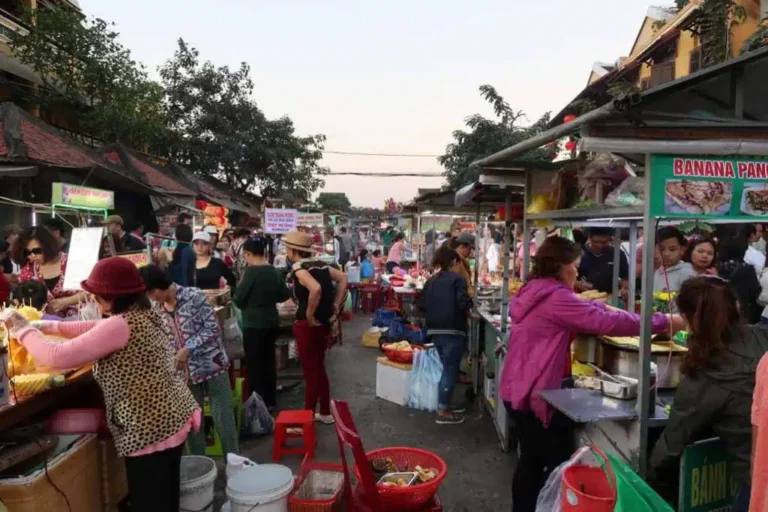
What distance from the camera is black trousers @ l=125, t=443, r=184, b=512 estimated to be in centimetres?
283

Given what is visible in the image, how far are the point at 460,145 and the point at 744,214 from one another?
15.7 m

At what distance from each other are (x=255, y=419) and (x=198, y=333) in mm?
1583

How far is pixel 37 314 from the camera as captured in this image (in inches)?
134

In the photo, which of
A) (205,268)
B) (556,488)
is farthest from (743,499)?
(205,268)

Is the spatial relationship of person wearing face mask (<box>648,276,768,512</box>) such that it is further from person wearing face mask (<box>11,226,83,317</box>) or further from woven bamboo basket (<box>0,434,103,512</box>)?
person wearing face mask (<box>11,226,83,317</box>)

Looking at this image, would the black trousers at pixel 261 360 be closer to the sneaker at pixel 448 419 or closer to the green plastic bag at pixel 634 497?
the sneaker at pixel 448 419

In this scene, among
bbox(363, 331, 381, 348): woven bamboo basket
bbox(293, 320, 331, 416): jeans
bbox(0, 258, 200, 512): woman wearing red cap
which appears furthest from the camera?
bbox(363, 331, 381, 348): woven bamboo basket

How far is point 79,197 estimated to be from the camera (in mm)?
5633

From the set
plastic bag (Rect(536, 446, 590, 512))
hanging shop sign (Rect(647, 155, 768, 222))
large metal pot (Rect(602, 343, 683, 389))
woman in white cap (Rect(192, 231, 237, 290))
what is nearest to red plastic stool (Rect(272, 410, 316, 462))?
plastic bag (Rect(536, 446, 590, 512))

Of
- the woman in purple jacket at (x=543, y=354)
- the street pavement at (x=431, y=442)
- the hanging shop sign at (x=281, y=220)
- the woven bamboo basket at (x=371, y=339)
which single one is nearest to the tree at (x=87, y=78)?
the hanging shop sign at (x=281, y=220)

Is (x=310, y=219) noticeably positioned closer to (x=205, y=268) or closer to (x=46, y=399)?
(x=205, y=268)

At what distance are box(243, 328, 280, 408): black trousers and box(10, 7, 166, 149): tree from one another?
14.6m

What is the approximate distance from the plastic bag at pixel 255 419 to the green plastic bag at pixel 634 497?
150 inches

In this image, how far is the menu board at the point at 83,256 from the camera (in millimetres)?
4539
